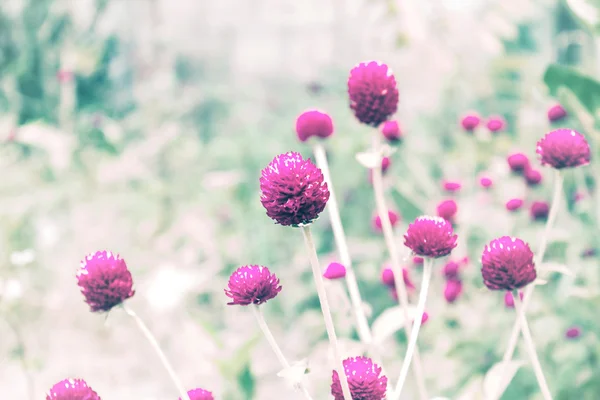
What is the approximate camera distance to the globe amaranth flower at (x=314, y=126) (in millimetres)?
1007

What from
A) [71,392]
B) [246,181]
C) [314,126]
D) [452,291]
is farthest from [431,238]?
[246,181]

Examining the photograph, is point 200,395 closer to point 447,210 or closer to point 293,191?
point 293,191

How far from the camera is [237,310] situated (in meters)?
2.79

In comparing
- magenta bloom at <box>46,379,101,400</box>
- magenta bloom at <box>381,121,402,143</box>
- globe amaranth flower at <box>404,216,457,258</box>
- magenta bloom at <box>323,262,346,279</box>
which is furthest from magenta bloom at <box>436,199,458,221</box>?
magenta bloom at <box>46,379,101,400</box>

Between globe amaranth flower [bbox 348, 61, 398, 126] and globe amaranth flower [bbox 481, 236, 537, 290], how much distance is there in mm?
239

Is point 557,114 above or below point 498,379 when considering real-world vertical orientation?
above

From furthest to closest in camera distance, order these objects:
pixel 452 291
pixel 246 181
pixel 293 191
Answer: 1. pixel 246 181
2. pixel 452 291
3. pixel 293 191

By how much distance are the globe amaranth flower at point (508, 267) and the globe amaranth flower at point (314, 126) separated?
0.35m

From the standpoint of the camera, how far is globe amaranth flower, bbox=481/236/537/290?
2.58 ft

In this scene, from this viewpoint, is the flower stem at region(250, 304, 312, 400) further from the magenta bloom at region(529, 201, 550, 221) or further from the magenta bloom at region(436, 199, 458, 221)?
the magenta bloom at region(529, 201, 550, 221)

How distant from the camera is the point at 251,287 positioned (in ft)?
2.41

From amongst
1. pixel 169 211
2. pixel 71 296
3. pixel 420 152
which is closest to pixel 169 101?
pixel 169 211

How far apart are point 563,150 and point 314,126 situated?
0.38 m

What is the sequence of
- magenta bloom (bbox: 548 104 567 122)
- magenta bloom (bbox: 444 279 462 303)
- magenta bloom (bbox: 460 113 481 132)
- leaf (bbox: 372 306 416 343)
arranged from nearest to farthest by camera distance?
leaf (bbox: 372 306 416 343) < magenta bloom (bbox: 444 279 462 303) < magenta bloom (bbox: 548 104 567 122) < magenta bloom (bbox: 460 113 481 132)
